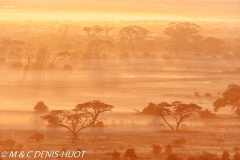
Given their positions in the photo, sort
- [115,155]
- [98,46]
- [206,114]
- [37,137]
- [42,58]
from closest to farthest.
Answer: [115,155], [37,137], [206,114], [42,58], [98,46]

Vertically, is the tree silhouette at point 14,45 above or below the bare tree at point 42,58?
above

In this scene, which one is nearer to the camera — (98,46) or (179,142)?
(179,142)

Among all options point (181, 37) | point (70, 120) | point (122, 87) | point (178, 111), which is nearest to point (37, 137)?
point (70, 120)

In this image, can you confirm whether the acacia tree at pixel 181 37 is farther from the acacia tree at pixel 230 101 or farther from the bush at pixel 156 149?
the bush at pixel 156 149

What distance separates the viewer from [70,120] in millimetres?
30906

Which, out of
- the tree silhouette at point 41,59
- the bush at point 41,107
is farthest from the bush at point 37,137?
the tree silhouette at point 41,59

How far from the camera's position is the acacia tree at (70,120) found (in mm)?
30531

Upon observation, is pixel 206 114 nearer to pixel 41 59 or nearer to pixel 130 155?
pixel 130 155

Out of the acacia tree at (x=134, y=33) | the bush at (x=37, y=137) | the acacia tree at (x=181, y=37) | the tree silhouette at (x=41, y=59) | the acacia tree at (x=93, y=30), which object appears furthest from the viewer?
the acacia tree at (x=93, y=30)

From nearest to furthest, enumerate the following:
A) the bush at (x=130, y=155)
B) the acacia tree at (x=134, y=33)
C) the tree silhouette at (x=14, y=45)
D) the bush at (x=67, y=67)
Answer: the bush at (x=130, y=155)
the bush at (x=67, y=67)
the tree silhouette at (x=14, y=45)
the acacia tree at (x=134, y=33)

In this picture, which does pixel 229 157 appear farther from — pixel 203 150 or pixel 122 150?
pixel 122 150

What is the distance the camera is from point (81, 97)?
41.0 meters

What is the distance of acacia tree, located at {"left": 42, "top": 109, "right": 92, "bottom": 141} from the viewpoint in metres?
30.5

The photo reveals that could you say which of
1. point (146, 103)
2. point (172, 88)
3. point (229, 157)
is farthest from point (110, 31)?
point (229, 157)
